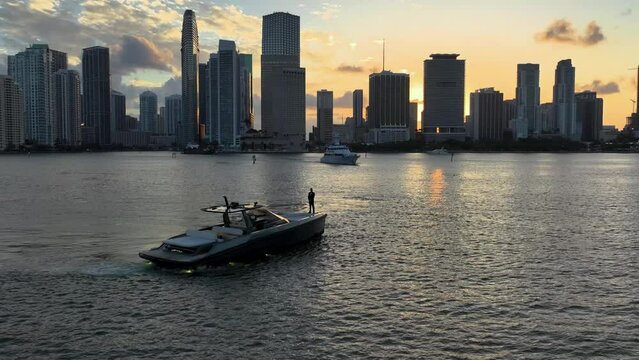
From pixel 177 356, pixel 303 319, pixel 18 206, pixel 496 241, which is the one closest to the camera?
pixel 177 356

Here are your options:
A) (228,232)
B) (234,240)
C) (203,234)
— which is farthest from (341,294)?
(203,234)

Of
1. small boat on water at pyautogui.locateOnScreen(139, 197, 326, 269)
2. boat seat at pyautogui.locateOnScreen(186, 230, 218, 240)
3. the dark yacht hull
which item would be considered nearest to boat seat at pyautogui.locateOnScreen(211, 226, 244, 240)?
small boat on water at pyautogui.locateOnScreen(139, 197, 326, 269)

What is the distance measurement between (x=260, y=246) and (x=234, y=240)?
211 cm

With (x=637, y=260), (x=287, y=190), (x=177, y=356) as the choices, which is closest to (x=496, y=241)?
(x=637, y=260)

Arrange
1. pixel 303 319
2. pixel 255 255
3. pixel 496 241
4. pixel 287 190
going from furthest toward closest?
pixel 287 190 < pixel 496 241 < pixel 255 255 < pixel 303 319

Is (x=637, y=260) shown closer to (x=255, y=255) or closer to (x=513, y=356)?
(x=513, y=356)

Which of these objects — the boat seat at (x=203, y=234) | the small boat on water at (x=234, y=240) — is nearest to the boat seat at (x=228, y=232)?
the small boat on water at (x=234, y=240)

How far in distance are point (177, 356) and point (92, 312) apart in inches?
246

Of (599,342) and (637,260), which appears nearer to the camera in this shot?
(599,342)

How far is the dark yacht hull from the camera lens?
95.0 ft

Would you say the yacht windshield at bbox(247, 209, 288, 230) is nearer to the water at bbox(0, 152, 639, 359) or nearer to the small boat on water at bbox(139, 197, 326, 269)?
the small boat on water at bbox(139, 197, 326, 269)

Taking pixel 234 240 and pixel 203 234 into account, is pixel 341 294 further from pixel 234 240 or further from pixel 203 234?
pixel 203 234

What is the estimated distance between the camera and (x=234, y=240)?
30.9 m

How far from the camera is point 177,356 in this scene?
59.2 ft
